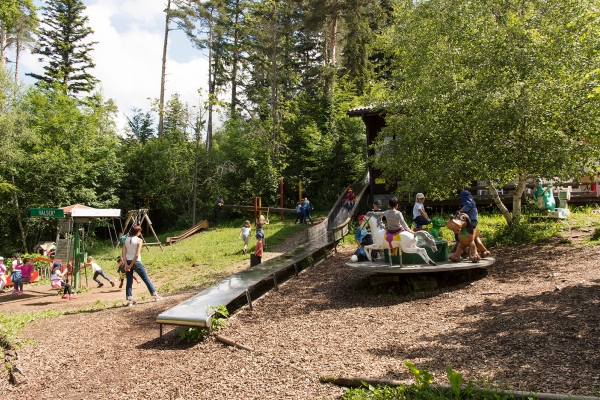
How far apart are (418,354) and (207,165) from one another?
26858mm

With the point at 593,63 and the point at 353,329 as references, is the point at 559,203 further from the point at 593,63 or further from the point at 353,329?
the point at 353,329

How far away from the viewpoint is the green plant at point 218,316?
708 centimetres

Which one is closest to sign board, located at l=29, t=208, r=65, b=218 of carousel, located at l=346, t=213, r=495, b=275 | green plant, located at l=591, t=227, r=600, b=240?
carousel, located at l=346, t=213, r=495, b=275

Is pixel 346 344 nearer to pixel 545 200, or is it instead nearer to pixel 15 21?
pixel 545 200

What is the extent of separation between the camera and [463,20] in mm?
12109

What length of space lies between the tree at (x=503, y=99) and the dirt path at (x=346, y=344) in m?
3.00

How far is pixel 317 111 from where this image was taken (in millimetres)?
A: 31000

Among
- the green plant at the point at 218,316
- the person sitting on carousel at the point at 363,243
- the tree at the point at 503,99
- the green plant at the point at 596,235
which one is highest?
the tree at the point at 503,99

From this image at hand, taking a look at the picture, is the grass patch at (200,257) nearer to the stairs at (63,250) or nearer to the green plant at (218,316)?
the stairs at (63,250)

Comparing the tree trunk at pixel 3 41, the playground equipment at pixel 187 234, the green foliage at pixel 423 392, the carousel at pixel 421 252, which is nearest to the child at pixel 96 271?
the carousel at pixel 421 252

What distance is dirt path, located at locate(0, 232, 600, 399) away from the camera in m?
4.76

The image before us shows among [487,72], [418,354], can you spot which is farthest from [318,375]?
[487,72]

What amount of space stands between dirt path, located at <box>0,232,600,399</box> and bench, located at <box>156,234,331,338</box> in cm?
37

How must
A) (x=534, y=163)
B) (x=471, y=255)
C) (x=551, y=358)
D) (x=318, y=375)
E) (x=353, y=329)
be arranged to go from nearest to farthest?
1. (x=551, y=358)
2. (x=318, y=375)
3. (x=353, y=329)
4. (x=471, y=255)
5. (x=534, y=163)
